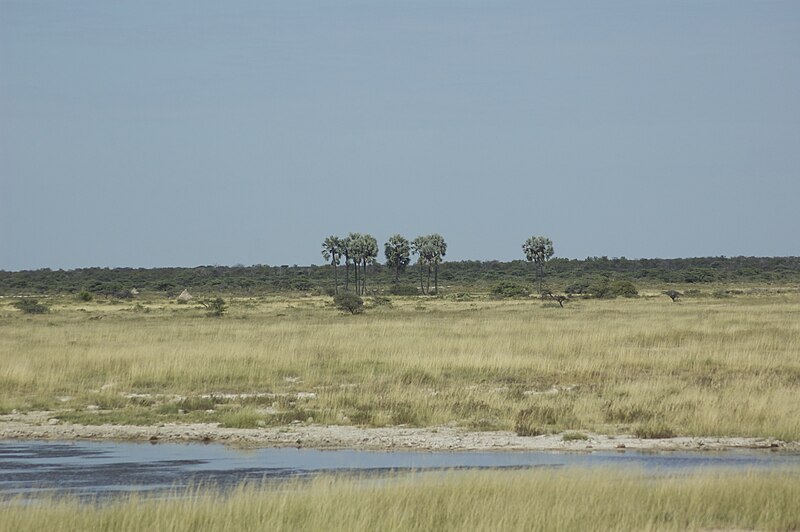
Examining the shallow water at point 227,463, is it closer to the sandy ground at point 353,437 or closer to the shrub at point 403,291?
the sandy ground at point 353,437

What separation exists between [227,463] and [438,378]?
35.2 ft

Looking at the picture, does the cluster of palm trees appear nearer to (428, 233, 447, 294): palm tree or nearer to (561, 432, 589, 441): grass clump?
(428, 233, 447, 294): palm tree

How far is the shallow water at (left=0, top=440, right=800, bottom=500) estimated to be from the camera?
1659 cm

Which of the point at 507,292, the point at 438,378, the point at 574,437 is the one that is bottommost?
the point at 574,437

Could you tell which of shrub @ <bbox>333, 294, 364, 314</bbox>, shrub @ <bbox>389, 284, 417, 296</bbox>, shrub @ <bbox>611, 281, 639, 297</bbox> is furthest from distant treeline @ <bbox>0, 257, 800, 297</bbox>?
shrub @ <bbox>333, 294, 364, 314</bbox>

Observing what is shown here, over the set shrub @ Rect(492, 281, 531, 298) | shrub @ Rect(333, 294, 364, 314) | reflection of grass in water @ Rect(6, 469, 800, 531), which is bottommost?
reflection of grass in water @ Rect(6, 469, 800, 531)

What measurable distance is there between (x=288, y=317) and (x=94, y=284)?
8082cm

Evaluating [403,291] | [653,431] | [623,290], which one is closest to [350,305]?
[623,290]

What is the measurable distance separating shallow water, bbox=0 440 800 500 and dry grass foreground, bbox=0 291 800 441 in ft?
6.95

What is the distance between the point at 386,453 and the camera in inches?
799

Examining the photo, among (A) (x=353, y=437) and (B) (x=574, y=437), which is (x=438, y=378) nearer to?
(A) (x=353, y=437)

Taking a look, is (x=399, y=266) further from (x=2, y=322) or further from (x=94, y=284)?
(x=2, y=322)

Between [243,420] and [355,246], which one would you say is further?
[355,246]

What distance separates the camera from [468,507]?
1347 cm
